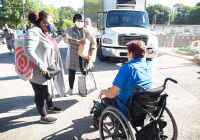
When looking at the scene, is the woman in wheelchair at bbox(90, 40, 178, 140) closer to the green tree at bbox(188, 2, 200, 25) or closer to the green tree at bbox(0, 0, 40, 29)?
the green tree at bbox(0, 0, 40, 29)

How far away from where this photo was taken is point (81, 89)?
366cm

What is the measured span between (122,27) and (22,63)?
5.52 m

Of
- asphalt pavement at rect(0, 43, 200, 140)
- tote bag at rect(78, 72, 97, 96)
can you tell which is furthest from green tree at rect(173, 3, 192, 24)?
tote bag at rect(78, 72, 97, 96)

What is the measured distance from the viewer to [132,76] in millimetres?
1796

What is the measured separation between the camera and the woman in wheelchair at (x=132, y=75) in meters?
1.81

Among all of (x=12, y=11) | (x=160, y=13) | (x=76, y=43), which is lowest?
(x=76, y=43)

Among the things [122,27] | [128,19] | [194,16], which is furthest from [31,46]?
[194,16]

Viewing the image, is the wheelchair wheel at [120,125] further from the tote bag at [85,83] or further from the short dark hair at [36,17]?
the short dark hair at [36,17]

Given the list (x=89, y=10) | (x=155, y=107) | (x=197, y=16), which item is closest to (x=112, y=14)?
(x=89, y=10)

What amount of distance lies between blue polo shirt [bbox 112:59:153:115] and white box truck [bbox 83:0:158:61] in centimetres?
480

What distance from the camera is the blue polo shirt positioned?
180 cm

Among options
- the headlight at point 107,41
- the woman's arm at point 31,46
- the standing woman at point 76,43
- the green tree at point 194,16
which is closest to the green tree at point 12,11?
the headlight at point 107,41

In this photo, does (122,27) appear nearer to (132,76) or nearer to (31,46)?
(31,46)

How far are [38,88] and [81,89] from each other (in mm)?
1230
